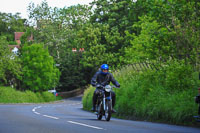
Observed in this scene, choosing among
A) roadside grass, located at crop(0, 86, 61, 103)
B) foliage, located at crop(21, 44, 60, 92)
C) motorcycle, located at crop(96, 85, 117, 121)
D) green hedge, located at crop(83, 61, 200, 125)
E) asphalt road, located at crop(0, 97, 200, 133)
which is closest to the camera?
asphalt road, located at crop(0, 97, 200, 133)

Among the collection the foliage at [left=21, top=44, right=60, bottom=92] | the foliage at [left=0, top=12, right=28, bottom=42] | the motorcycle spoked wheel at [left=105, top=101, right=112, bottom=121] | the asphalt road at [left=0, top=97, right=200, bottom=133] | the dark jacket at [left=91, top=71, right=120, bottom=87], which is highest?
the foliage at [left=0, top=12, right=28, bottom=42]

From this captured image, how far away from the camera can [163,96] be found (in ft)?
50.5

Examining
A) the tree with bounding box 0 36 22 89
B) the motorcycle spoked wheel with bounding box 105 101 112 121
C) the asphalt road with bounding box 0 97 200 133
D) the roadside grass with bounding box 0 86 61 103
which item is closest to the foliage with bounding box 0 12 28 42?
the tree with bounding box 0 36 22 89

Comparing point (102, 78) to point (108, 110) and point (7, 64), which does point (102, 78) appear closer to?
point (108, 110)

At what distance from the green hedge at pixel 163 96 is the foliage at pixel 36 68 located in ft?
137

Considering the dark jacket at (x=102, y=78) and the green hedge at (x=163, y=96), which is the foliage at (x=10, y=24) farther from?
the dark jacket at (x=102, y=78)

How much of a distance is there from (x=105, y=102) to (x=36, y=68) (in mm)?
47793

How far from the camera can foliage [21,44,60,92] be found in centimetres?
6069

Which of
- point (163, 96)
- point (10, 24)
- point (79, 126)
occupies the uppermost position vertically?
point (10, 24)

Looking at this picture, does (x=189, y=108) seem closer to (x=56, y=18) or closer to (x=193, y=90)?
(x=193, y=90)

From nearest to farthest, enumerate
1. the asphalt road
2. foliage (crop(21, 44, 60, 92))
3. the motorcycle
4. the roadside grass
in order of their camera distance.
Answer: the asphalt road < the motorcycle < the roadside grass < foliage (crop(21, 44, 60, 92))

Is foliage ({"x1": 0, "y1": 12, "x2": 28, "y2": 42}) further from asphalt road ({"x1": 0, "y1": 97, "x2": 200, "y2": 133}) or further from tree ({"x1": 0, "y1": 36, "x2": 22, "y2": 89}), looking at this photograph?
asphalt road ({"x1": 0, "y1": 97, "x2": 200, "y2": 133})

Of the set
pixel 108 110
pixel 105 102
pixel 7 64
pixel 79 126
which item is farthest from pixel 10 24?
pixel 79 126

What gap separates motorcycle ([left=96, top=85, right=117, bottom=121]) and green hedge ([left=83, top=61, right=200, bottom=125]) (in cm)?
162
